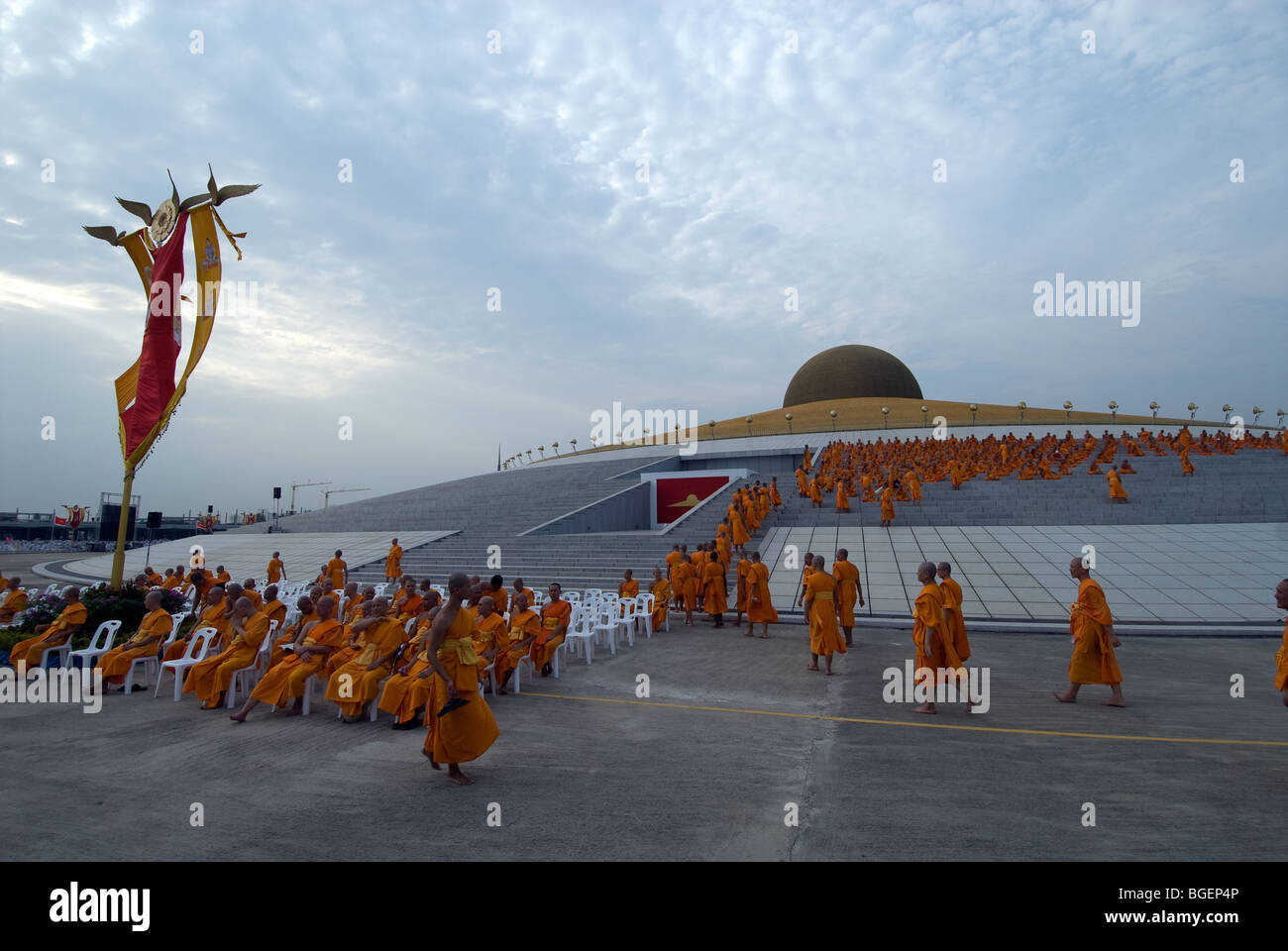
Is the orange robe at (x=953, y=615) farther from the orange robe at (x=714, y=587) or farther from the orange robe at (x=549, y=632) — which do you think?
the orange robe at (x=714, y=587)

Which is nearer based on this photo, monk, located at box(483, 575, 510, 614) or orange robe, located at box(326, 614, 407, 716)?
orange robe, located at box(326, 614, 407, 716)

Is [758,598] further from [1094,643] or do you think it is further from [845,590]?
[1094,643]

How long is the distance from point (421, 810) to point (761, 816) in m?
1.94

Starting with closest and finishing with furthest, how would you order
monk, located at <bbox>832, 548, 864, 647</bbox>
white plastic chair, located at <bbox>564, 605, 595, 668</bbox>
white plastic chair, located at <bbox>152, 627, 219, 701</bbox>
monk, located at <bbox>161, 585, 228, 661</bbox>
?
white plastic chair, located at <bbox>152, 627, 219, 701</bbox> < monk, located at <bbox>161, 585, 228, 661</bbox> < white plastic chair, located at <bbox>564, 605, 595, 668</bbox> < monk, located at <bbox>832, 548, 864, 647</bbox>

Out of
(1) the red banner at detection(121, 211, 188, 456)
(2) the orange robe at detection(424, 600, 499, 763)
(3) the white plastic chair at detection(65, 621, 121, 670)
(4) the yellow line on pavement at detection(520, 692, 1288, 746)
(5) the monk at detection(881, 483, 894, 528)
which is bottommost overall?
(4) the yellow line on pavement at detection(520, 692, 1288, 746)

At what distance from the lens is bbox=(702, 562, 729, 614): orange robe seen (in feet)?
38.6

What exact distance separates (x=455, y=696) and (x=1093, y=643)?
18.9 feet

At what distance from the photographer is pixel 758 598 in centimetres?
1066

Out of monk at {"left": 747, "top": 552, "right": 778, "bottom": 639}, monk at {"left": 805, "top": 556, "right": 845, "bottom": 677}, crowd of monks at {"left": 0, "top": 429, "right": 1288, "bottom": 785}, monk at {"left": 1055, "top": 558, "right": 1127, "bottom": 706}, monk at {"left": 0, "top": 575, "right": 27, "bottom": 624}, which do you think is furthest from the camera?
monk at {"left": 747, "top": 552, "right": 778, "bottom": 639}

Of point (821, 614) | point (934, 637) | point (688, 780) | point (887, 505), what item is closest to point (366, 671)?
point (688, 780)

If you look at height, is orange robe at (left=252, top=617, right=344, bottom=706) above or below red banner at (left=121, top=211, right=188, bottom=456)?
below

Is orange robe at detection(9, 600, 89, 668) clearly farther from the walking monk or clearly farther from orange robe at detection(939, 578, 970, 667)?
orange robe at detection(939, 578, 970, 667)

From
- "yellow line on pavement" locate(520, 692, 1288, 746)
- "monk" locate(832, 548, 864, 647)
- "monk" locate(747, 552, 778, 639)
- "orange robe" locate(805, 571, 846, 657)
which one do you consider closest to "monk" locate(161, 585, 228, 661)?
"yellow line on pavement" locate(520, 692, 1288, 746)
